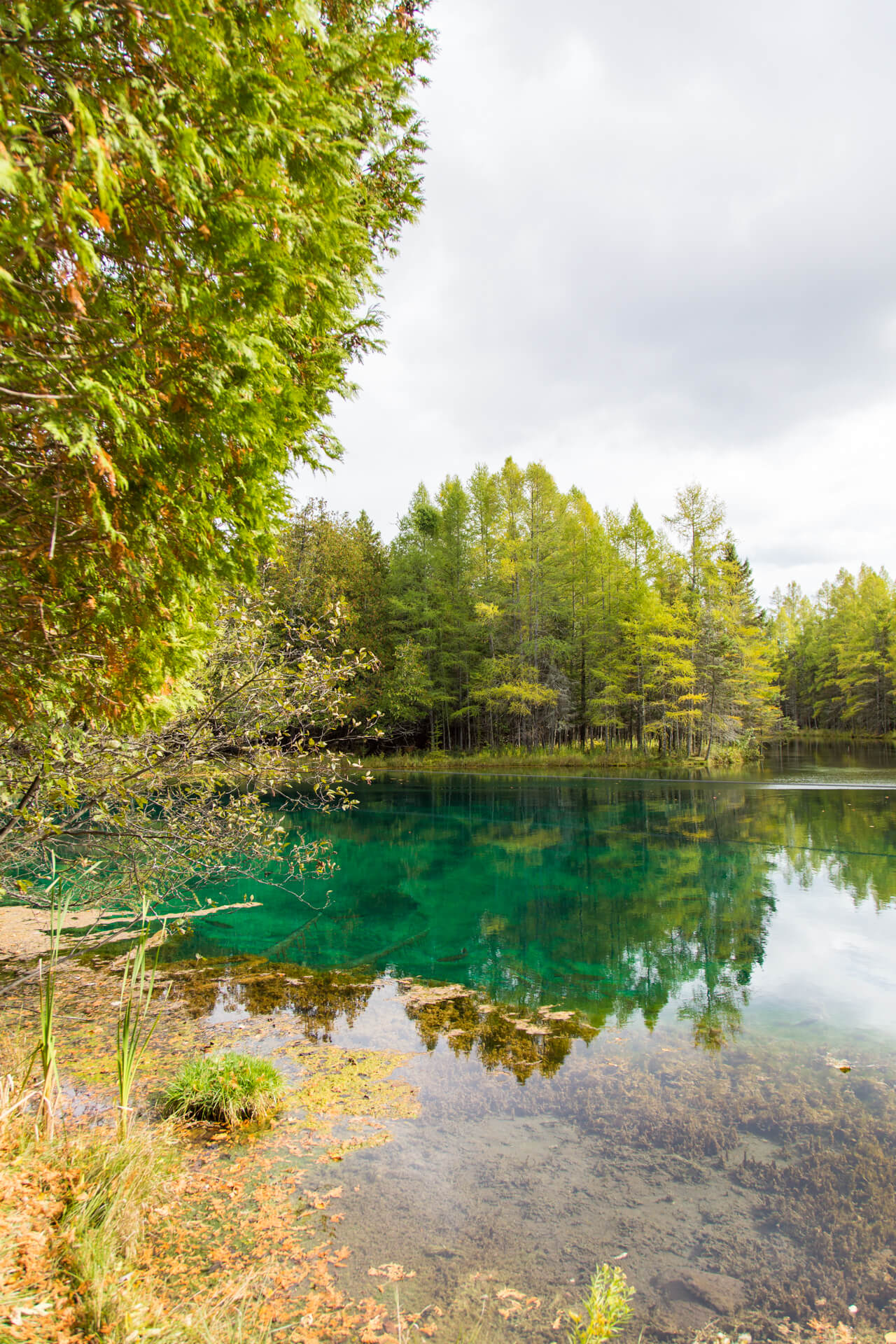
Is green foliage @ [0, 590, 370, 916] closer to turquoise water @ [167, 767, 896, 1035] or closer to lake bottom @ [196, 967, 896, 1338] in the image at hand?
turquoise water @ [167, 767, 896, 1035]

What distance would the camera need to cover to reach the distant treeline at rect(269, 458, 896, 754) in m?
31.0

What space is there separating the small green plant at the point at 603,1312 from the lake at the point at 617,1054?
0.37ft

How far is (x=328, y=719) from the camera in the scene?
17.6 feet

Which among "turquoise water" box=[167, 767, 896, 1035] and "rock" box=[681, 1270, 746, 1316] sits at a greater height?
"rock" box=[681, 1270, 746, 1316]

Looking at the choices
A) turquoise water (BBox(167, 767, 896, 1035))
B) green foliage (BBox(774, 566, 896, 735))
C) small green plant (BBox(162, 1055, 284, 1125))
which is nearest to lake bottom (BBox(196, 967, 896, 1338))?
small green plant (BBox(162, 1055, 284, 1125))

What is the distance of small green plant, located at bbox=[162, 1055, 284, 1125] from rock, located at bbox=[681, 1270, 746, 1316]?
2653mm

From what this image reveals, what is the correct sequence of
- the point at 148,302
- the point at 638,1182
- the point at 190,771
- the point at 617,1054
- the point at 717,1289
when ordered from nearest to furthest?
1. the point at 148,302
2. the point at 717,1289
3. the point at 638,1182
4. the point at 190,771
5. the point at 617,1054

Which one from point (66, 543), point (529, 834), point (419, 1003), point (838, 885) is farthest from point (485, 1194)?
point (529, 834)

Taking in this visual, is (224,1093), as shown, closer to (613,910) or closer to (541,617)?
(613,910)

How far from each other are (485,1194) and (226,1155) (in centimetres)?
156

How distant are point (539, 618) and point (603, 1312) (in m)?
31.8

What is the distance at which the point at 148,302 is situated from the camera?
2494mm

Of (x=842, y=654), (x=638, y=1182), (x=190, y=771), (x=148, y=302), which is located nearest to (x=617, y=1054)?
(x=638, y=1182)

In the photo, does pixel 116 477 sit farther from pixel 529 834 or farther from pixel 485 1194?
pixel 529 834
